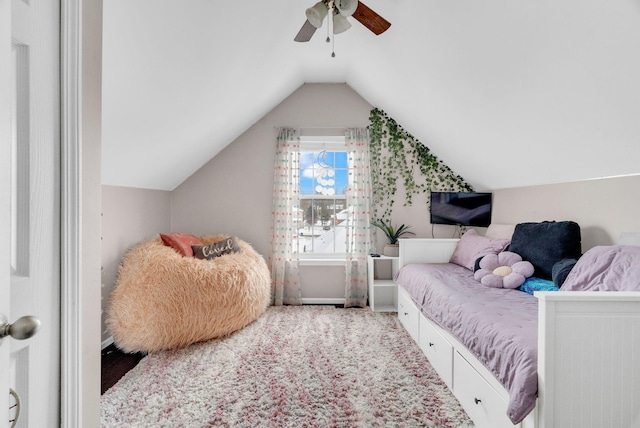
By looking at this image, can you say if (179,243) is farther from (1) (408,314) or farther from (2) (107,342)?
(1) (408,314)

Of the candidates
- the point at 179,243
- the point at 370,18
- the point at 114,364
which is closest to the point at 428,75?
the point at 370,18

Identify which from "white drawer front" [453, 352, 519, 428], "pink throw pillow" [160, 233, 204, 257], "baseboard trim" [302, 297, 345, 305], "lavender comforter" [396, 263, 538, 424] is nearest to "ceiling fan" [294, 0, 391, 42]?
"lavender comforter" [396, 263, 538, 424]

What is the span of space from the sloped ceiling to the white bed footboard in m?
1.02

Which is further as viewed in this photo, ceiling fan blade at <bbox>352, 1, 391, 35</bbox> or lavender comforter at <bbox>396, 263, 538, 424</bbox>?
ceiling fan blade at <bbox>352, 1, 391, 35</bbox>

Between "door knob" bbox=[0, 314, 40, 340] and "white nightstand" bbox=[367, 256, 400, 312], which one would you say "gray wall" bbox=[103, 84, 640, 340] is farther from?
"door knob" bbox=[0, 314, 40, 340]

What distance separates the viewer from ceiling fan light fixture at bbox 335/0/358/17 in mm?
1706

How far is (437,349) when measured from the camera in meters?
2.25

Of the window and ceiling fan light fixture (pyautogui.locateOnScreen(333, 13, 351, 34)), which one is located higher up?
ceiling fan light fixture (pyautogui.locateOnScreen(333, 13, 351, 34))

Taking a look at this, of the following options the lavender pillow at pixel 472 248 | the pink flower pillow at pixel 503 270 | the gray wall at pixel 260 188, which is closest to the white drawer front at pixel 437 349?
the pink flower pillow at pixel 503 270

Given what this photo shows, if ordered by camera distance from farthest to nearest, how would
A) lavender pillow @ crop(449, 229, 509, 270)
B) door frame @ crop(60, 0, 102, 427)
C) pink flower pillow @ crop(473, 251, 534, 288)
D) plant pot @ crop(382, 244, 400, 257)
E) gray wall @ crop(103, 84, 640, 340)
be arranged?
gray wall @ crop(103, 84, 640, 340), plant pot @ crop(382, 244, 400, 257), lavender pillow @ crop(449, 229, 509, 270), pink flower pillow @ crop(473, 251, 534, 288), door frame @ crop(60, 0, 102, 427)

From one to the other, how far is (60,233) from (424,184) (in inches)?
146

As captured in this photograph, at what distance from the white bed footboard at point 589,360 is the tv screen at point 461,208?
8.21 ft

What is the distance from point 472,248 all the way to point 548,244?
0.83 meters

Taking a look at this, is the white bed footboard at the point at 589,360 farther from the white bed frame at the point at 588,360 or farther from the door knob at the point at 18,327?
the door knob at the point at 18,327
